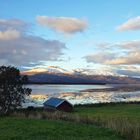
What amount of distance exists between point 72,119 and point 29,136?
12424 millimetres

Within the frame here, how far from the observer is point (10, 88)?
51750 millimetres

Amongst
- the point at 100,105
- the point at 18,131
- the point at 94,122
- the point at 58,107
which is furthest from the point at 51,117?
the point at 100,105

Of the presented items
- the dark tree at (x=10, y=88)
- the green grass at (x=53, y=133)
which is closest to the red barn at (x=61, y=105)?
the dark tree at (x=10, y=88)

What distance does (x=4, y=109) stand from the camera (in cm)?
5047

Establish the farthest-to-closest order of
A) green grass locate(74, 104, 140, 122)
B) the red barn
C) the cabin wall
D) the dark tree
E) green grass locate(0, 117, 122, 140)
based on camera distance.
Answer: the red barn, the cabin wall, the dark tree, green grass locate(74, 104, 140, 122), green grass locate(0, 117, 122, 140)

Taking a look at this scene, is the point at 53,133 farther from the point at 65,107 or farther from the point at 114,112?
the point at 65,107

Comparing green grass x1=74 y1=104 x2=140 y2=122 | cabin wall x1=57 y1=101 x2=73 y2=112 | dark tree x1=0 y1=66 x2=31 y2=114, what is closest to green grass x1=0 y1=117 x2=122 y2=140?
green grass x1=74 y1=104 x2=140 y2=122

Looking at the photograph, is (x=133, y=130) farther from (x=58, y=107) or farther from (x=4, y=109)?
(x=58, y=107)

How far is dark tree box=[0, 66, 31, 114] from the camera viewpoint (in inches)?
2015

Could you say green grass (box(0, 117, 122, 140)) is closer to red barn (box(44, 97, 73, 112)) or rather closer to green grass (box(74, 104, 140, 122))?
green grass (box(74, 104, 140, 122))

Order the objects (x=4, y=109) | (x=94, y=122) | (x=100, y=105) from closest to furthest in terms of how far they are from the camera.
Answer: (x=94, y=122), (x=4, y=109), (x=100, y=105)

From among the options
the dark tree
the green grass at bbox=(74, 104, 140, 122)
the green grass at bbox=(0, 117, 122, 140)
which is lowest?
the green grass at bbox=(74, 104, 140, 122)

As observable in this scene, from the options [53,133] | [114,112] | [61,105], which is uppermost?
[61,105]

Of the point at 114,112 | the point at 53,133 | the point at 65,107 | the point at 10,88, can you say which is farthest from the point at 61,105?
the point at 53,133
